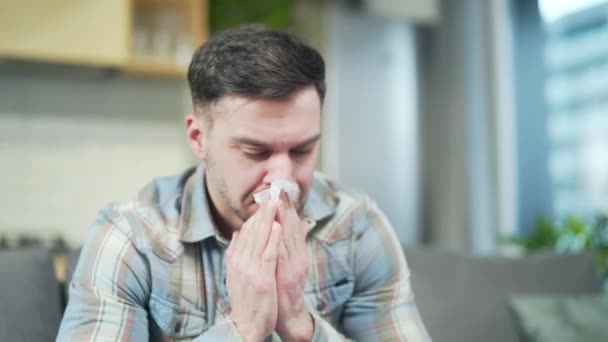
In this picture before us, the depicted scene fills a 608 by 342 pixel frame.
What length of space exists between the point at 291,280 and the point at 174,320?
24cm

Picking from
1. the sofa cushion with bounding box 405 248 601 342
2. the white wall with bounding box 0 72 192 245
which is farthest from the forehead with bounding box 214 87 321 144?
the white wall with bounding box 0 72 192 245

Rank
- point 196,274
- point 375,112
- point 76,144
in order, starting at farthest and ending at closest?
point 375,112
point 76,144
point 196,274

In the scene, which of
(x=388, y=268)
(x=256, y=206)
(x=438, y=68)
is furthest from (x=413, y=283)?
(x=438, y=68)

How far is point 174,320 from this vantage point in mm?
1146

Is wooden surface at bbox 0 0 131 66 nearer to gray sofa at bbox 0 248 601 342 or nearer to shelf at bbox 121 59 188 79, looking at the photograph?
shelf at bbox 121 59 188 79

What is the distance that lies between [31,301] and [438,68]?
2.52 meters

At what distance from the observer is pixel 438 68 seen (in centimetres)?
329

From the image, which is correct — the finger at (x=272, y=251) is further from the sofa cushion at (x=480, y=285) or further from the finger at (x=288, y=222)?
the sofa cushion at (x=480, y=285)

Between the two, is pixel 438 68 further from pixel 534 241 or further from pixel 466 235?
pixel 534 241

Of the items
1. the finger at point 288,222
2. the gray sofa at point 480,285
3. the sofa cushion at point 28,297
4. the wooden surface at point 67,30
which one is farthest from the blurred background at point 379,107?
the finger at point 288,222

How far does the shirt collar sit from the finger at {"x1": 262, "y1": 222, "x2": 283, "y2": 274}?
0.16 meters

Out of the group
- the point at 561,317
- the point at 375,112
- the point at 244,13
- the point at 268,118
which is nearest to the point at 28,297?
the point at 268,118

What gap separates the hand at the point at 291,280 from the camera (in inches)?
43.5

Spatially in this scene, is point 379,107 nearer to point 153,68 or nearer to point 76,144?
point 153,68
